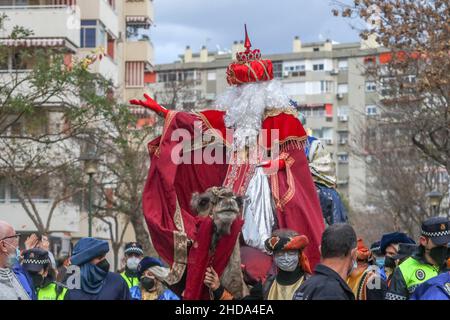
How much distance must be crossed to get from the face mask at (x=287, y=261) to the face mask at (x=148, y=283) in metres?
4.52

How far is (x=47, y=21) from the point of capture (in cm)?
4156

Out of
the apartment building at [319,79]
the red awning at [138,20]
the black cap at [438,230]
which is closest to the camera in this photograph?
the black cap at [438,230]

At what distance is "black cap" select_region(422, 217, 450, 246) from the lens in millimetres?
9333

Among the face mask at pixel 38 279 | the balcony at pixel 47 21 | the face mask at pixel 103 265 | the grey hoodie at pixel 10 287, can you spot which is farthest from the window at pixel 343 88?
the grey hoodie at pixel 10 287

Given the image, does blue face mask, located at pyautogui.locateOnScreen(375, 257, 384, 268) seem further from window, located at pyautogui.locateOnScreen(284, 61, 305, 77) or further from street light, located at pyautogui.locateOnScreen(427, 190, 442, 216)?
window, located at pyautogui.locateOnScreen(284, 61, 305, 77)

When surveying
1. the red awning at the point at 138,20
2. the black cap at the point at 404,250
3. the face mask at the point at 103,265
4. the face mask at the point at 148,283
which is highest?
the red awning at the point at 138,20

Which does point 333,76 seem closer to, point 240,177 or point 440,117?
point 440,117

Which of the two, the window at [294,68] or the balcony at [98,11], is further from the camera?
the window at [294,68]

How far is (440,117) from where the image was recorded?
81.3 ft

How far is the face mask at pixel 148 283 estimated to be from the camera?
40.4ft

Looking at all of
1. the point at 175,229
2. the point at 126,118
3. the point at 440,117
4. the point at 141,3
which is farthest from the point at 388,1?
the point at 141,3

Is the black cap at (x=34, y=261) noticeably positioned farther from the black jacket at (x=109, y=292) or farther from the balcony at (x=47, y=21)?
the balcony at (x=47, y=21)

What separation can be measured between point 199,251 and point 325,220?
8.45 ft

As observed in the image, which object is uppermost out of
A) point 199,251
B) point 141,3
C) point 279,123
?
point 141,3
